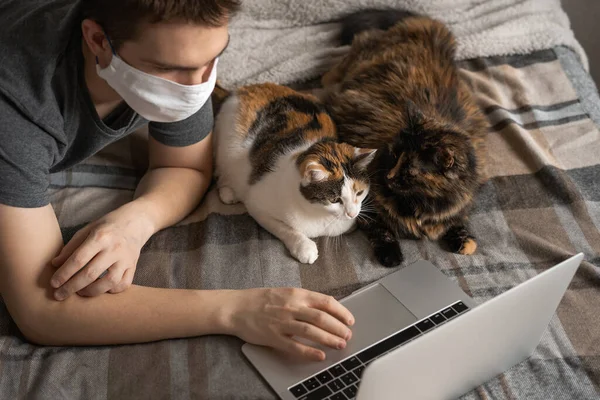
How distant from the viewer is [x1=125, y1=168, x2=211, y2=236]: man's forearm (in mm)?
1362

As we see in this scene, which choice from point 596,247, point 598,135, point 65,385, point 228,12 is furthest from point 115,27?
point 598,135

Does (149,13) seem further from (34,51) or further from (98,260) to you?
(98,260)

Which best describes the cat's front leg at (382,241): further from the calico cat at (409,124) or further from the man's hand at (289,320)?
the man's hand at (289,320)

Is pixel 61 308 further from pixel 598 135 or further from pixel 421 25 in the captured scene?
pixel 598 135

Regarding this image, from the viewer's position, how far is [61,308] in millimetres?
1154

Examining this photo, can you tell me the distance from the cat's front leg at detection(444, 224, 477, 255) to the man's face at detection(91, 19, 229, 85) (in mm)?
695

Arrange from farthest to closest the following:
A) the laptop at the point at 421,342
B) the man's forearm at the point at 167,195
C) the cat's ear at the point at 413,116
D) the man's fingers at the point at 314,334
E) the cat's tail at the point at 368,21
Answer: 1. the cat's tail at the point at 368,21
2. the cat's ear at the point at 413,116
3. the man's forearm at the point at 167,195
4. the man's fingers at the point at 314,334
5. the laptop at the point at 421,342

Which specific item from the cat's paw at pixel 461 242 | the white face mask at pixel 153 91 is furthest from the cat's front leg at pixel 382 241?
the white face mask at pixel 153 91

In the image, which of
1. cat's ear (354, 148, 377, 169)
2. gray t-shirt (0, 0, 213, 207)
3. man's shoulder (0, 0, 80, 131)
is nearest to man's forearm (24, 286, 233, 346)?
gray t-shirt (0, 0, 213, 207)

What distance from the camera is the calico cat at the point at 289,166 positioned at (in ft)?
4.76

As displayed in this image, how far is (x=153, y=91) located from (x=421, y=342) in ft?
2.23

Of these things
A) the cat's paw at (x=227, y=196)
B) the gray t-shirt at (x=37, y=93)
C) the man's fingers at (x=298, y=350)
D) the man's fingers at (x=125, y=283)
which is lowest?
the cat's paw at (x=227, y=196)

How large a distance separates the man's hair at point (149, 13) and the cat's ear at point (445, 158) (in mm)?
576

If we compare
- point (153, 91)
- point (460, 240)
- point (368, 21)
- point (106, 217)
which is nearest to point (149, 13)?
point (153, 91)
